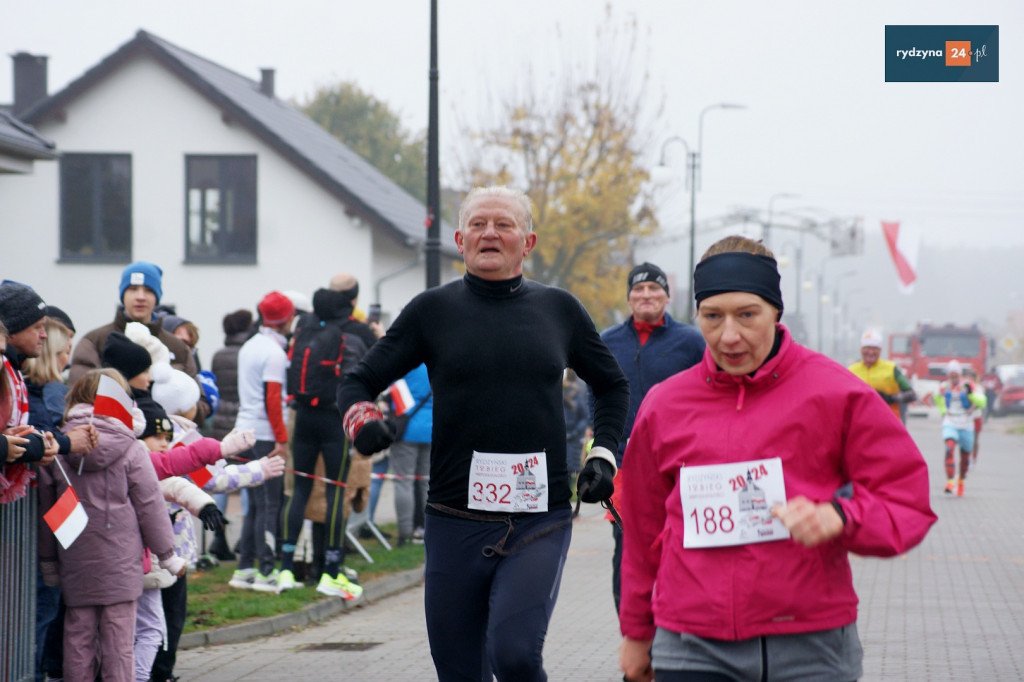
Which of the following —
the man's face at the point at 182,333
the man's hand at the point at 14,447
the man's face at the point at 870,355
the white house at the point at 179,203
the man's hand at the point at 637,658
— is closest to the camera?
the man's hand at the point at 637,658

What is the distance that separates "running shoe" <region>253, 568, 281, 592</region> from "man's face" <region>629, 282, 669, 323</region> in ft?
13.1

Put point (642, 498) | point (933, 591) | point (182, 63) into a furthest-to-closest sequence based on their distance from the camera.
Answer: point (182, 63) → point (933, 591) → point (642, 498)

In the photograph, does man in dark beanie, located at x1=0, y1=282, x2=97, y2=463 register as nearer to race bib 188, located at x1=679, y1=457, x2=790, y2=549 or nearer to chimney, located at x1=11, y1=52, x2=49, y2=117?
race bib 188, located at x1=679, y1=457, x2=790, y2=549

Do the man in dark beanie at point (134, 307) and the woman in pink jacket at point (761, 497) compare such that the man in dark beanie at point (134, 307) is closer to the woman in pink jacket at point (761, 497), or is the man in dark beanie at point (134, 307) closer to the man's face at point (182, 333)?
the man's face at point (182, 333)

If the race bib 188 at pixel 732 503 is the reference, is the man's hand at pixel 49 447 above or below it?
below

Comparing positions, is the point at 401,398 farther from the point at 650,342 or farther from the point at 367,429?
the point at 367,429

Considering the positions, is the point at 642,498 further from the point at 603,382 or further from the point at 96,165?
the point at 96,165

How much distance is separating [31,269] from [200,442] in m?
23.0

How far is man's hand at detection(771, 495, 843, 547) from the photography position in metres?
2.93

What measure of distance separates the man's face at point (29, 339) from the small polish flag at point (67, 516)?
713 millimetres

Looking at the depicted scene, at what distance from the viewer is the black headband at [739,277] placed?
327cm

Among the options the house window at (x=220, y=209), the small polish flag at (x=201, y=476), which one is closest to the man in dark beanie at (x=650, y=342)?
the small polish flag at (x=201, y=476)

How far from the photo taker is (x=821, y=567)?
312cm

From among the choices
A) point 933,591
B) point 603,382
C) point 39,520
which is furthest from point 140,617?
point 933,591
